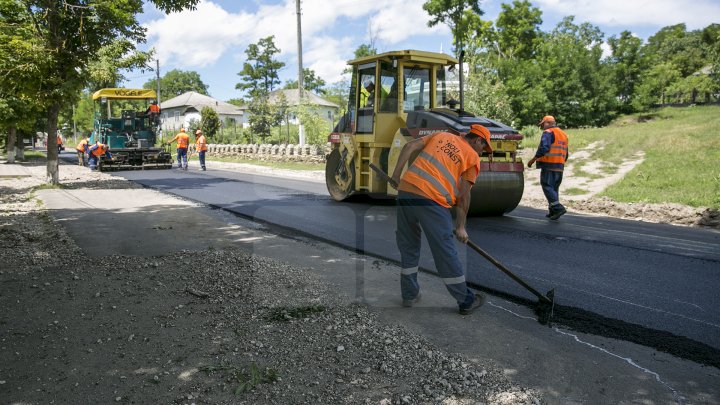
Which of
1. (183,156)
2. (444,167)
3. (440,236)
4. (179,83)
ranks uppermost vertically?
(179,83)

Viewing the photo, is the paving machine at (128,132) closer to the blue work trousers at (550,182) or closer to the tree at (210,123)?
the blue work trousers at (550,182)

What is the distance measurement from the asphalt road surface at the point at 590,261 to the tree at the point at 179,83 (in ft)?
366

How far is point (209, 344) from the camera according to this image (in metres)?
3.77

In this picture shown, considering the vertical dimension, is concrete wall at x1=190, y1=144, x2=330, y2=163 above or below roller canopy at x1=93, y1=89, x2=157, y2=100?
below

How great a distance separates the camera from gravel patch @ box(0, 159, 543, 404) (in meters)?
3.12

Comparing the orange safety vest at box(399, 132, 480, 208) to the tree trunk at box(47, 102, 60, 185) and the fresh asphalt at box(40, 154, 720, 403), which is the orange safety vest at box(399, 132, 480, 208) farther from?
the tree trunk at box(47, 102, 60, 185)

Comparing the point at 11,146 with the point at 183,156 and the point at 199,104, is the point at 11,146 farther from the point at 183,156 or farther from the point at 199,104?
the point at 199,104

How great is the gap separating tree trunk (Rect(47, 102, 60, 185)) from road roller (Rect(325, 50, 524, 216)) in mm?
8077

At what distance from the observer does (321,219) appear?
917cm

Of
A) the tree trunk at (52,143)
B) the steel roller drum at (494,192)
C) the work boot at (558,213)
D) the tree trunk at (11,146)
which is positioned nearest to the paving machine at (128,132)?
the tree trunk at (52,143)

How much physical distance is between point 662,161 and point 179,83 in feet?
374

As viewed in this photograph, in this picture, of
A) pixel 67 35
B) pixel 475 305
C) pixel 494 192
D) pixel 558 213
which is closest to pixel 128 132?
pixel 67 35

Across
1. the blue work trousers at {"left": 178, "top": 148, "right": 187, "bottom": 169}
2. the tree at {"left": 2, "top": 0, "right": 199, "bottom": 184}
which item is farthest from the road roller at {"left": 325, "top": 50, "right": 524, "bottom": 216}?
the blue work trousers at {"left": 178, "top": 148, "right": 187, "bottom": 169}

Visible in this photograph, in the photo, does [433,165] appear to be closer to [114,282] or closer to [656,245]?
[114,282]
